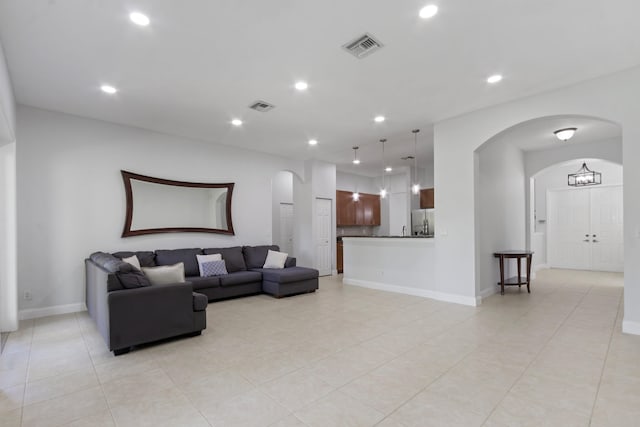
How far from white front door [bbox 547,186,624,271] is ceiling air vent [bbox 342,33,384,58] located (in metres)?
8.29

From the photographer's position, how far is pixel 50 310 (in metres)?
4.52

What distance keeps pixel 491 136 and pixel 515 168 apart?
2715 mm

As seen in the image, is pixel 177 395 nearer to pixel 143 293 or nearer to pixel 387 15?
pixel 143 293

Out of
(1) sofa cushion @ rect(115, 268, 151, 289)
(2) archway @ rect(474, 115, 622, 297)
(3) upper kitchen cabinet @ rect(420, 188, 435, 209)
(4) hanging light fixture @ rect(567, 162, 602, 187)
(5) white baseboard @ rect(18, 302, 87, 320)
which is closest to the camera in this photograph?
(1) sofa cushion @ rect(115, 268, 151, 289)

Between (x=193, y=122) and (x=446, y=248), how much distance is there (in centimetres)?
446

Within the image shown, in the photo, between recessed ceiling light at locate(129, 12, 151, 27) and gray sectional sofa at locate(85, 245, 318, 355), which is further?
gray sectional sofa at locate(85, 245, 318, 355)

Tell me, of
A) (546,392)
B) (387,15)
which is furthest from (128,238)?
(546,392)

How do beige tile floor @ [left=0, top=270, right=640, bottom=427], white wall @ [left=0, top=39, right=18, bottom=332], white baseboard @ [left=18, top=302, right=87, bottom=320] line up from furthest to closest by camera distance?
white baseboard @ [left=18, top=302, right=87, bottom=320]
white wall @ [left=0, top=39, right=18, bottom=332]
beige tile floor @ [left=0, top=270, right=640, bottom=427]

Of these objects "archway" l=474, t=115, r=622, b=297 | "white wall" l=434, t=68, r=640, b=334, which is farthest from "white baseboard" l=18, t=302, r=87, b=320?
"archway" l=474, t=115, r=622, b=297

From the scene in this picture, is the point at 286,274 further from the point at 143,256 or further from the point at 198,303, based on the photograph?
the point at 143,256

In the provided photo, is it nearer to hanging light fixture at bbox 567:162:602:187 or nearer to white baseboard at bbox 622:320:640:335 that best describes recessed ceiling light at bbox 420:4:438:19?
white baseboard at bbox 622:320:640:335

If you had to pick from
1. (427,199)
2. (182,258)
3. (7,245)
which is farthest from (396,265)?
(7,245)

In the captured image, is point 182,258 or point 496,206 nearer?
point 182,258

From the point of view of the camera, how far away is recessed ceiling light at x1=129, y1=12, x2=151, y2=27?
2546 mm
